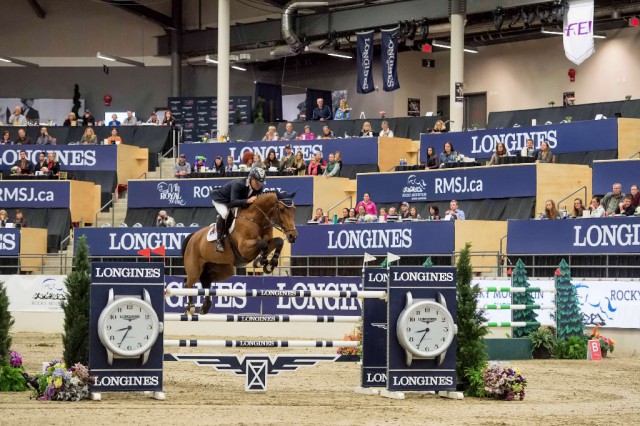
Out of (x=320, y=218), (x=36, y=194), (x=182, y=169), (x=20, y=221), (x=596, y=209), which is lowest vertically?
(x=20, y=221)

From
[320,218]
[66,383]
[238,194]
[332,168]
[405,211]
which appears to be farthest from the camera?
[332,168]

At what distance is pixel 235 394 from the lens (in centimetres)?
1370

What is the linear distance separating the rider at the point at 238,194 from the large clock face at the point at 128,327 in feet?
12.9

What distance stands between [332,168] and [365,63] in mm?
7636

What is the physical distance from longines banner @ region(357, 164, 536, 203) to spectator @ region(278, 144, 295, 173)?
6.85ft

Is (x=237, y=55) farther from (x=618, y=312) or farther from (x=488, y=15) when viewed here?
Answer: (x=618, y=312)

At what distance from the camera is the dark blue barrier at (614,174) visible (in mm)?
25781

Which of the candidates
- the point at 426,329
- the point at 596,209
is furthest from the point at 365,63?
the point at 426,329

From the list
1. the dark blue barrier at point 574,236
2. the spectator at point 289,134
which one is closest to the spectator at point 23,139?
the spectator at point 289,134

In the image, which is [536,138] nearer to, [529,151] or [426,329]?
[529,151]

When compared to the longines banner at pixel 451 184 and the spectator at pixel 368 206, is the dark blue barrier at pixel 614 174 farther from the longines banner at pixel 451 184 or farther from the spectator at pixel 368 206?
the spectator at pixel 368 206

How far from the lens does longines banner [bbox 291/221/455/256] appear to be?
1040 inches

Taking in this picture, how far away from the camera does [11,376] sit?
13.9 m

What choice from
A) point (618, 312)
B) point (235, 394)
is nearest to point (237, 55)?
point (618, 312)
